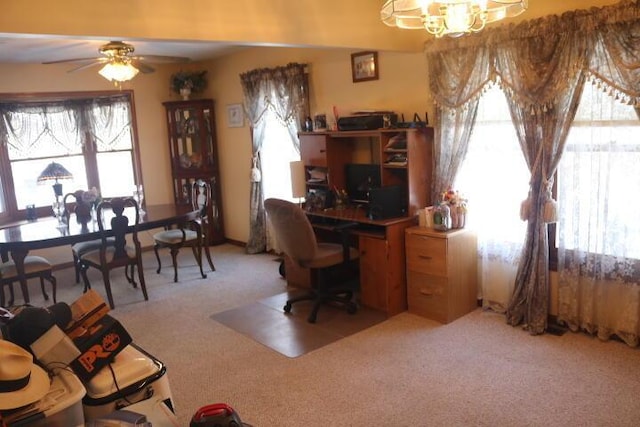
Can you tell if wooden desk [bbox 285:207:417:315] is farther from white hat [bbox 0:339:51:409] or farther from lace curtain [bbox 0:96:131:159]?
lace curtain [bbox 0:96:131:159]

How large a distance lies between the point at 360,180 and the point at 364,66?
1.03 meters

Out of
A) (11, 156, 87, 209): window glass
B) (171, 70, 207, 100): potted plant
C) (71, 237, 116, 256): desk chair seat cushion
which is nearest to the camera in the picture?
(71, 237, 116, 256): desk chair seat cushion

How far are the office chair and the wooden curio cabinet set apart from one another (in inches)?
115

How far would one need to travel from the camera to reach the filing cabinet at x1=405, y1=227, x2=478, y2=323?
3.96m

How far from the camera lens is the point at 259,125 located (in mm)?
6121

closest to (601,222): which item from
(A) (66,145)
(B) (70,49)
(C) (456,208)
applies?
(C) (456,208)

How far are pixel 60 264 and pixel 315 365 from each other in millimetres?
4156

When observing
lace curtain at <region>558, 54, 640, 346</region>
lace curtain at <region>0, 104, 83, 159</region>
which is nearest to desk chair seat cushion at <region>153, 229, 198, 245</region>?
lace curtain at <region>0, 104, 83, 159</region>

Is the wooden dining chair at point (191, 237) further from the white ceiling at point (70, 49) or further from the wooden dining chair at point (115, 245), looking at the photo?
the white ceiling at point (70, 49)

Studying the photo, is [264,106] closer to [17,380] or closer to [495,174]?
[495,174]

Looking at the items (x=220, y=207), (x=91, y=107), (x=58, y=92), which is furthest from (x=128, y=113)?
(x=220, y=207)

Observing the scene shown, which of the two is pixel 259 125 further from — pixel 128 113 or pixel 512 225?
pixel 512 225

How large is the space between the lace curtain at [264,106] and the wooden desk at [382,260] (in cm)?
156

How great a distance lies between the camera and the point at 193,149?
22.8 ft
